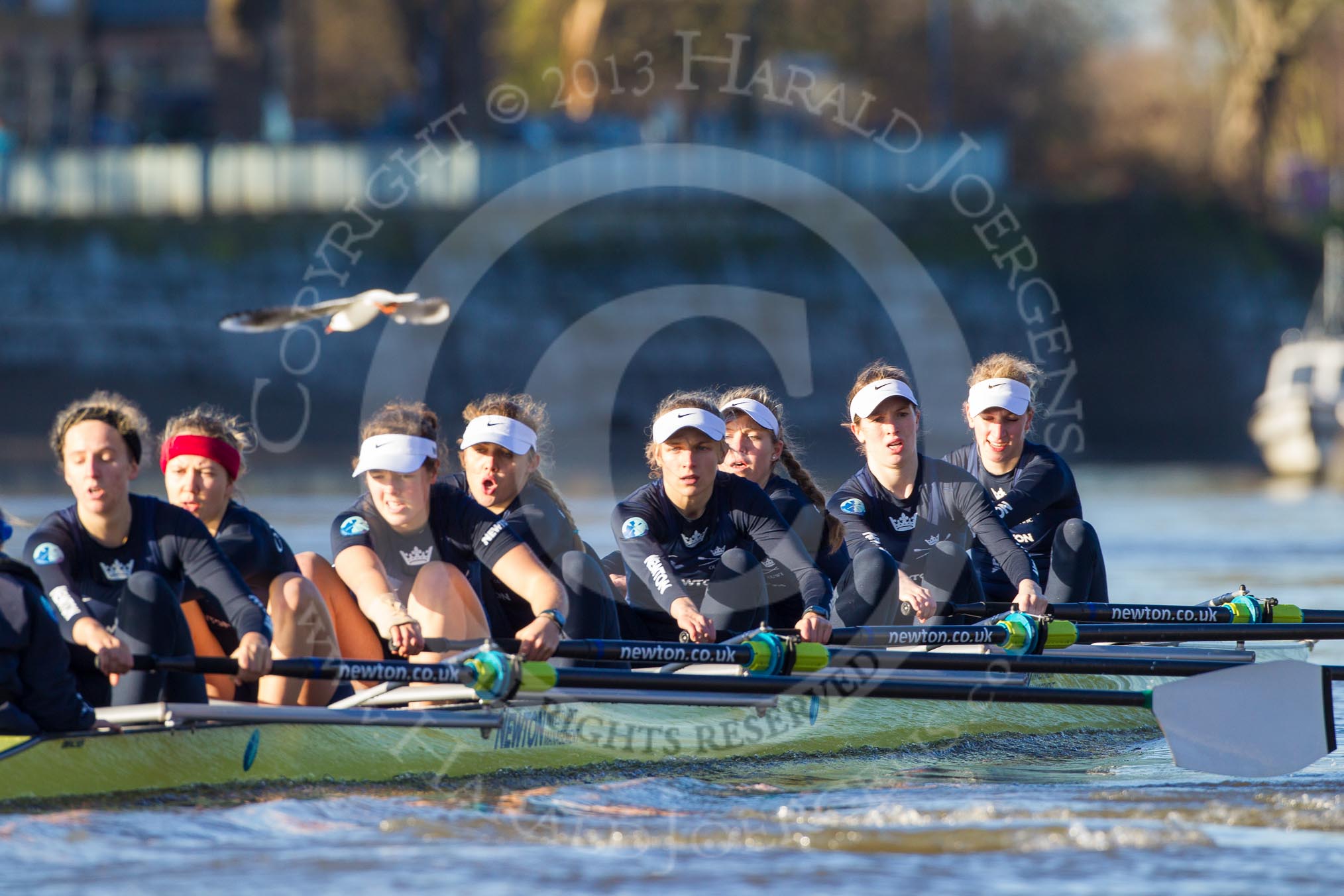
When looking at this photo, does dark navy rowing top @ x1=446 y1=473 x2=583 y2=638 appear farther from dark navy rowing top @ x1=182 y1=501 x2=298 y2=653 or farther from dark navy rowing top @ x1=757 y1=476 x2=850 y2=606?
dark navy rowing top @ x1=757 y1=476 x2=850 y2=606

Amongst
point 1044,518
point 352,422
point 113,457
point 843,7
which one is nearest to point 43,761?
point 113,457

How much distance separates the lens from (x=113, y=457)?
6715 millimetres

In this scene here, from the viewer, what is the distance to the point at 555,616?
745 centimetres

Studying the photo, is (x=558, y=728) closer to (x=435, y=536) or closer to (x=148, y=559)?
(x=435, y=536)

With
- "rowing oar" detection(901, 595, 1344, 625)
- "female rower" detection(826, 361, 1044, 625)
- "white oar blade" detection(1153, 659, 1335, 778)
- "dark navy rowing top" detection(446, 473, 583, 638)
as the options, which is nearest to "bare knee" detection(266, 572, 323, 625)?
"dark navy rowing top" detection(446, 473, 583, 638)

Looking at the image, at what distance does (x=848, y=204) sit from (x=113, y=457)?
24589 millimetres

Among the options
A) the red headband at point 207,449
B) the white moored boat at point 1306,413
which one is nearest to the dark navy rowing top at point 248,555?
the red headband at point 207,449

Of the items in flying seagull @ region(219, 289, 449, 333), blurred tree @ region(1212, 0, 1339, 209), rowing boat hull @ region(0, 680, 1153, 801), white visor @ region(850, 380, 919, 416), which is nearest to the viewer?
rowing boat hull @ region(0, 680, 1153, 801)

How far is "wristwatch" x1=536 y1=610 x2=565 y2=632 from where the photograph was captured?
24.3ft

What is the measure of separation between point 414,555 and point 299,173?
23347 millimetres

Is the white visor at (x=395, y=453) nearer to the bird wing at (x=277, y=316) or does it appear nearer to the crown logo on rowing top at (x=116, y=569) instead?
the crown logo on rowing top at (x=116, y=569)

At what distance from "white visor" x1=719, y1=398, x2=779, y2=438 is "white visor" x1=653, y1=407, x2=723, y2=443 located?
27.5 inches

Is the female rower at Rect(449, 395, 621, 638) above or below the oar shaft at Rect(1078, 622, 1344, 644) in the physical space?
above

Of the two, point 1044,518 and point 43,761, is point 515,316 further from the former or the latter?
point 43,761
